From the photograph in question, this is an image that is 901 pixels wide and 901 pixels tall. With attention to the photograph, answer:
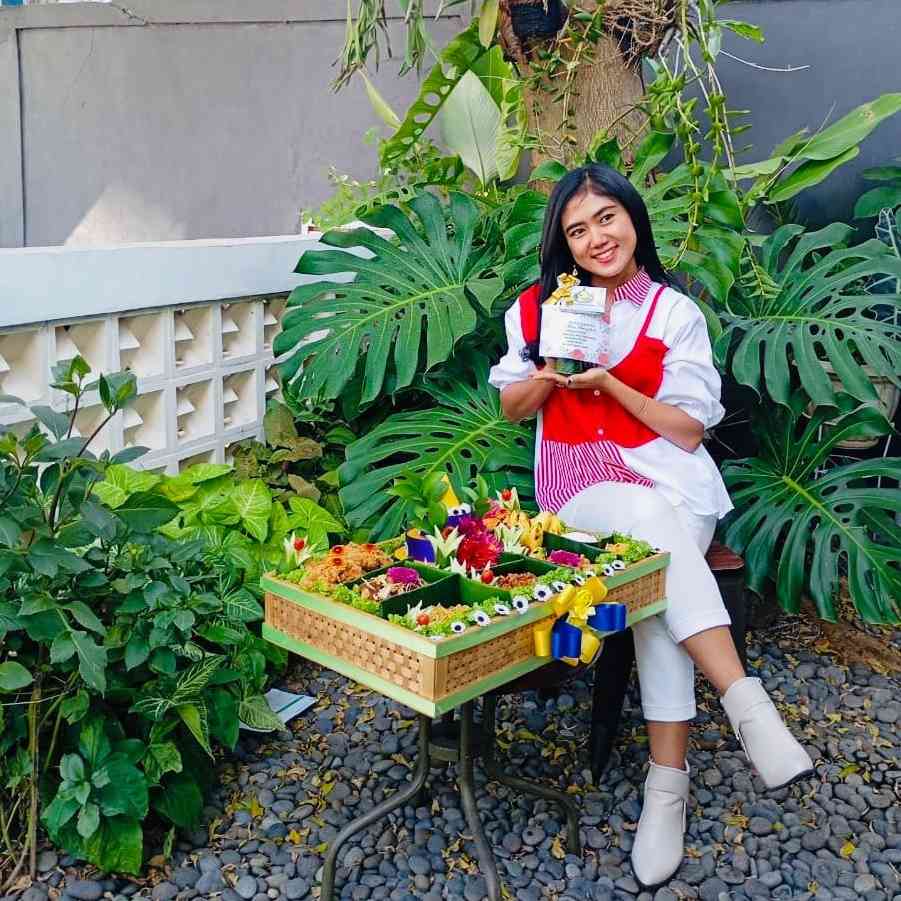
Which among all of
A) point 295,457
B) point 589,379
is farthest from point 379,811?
point 295,457

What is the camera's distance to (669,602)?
2.01 meters

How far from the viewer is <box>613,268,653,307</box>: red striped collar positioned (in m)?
2.25

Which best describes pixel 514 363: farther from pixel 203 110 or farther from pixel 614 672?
pixel 203 110

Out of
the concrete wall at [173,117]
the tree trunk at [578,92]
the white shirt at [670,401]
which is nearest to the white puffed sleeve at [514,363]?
the white shirt at [670,401]

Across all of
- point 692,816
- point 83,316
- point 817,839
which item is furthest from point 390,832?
point 83,316

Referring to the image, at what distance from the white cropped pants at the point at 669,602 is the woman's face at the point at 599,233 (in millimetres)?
469

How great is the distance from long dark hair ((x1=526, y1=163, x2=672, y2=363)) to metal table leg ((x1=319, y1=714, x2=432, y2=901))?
0.84m

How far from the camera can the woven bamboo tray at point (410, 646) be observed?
5.10ft

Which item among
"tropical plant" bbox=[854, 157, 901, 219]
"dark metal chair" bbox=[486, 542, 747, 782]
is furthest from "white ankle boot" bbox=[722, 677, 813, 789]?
"tropical plant" bbox=[854, 157, 901, 219]

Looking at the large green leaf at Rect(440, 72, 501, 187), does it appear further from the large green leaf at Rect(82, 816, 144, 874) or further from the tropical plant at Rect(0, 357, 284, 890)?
the large green leaf at Rect(82, 816, 144, 874)

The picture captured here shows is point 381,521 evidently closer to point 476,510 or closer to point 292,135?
point 476,510

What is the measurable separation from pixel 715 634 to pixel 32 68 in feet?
16.0

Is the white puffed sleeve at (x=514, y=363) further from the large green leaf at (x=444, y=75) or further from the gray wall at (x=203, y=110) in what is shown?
the gray wall at (x=203, y=110)

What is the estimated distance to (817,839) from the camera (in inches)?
83.6
